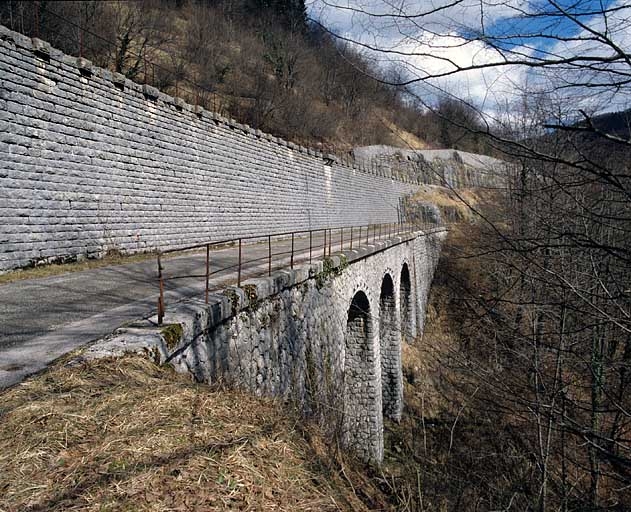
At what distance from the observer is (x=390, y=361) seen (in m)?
17.2

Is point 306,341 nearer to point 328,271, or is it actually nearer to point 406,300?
point 328,271

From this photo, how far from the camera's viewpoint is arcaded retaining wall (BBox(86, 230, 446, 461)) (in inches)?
174

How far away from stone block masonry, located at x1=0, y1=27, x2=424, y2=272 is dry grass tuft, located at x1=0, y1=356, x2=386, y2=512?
5.94 m

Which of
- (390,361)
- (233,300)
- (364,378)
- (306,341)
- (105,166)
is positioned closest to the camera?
(233,300)

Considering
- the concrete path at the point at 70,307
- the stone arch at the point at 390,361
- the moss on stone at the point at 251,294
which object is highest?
the moss on stone at the point at 251,294

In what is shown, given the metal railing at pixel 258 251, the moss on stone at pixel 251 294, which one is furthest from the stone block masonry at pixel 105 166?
the moss on stone at pixel 251 294

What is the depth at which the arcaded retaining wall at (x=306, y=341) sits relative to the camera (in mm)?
4410

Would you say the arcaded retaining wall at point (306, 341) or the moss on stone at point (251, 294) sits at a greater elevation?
the moss on stone at point (251, 294)

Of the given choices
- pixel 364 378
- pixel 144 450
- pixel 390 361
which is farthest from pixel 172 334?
pixel 390 361

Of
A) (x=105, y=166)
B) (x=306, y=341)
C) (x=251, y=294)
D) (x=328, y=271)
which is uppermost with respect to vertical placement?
(x=105, y=166)

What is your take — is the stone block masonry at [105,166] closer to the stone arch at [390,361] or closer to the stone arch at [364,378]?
the stone arch at [364,378]

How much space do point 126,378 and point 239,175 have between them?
13.6m

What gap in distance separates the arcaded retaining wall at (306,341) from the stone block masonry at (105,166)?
499 cm

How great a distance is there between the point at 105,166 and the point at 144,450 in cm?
889
